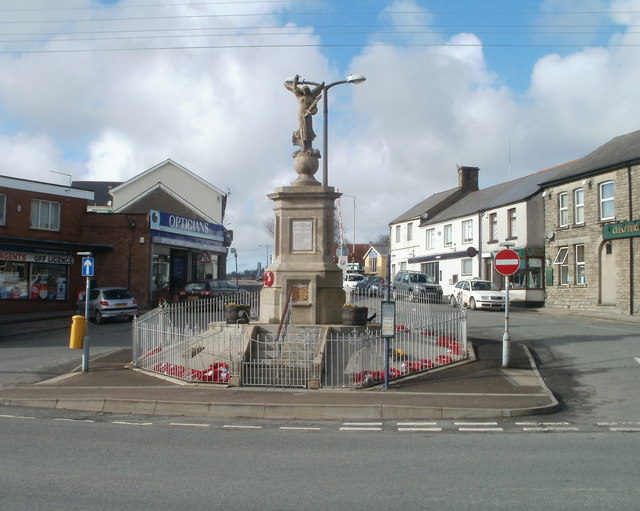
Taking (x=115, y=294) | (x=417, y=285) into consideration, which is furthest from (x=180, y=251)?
(x=417, y=285)

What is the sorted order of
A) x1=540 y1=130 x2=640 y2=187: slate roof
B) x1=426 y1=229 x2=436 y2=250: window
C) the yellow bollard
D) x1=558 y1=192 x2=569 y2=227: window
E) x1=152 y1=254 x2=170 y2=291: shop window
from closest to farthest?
the yellow bollard
x1=540 y1=130 x2=640 y2=187: slate roof
x1=558 y1=192 x2=569 y2=227: window
x1=152 y1=254 x2=170 y2=291: shop window
x1=426 y1=229 x2=436 y2=250: window

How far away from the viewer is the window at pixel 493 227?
40.3 metres

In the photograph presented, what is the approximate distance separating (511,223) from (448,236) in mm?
8655

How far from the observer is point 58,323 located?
2759 cm

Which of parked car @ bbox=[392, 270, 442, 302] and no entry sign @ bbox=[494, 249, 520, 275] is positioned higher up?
no entry sign @ bbox=[494, 249, 520, 275]

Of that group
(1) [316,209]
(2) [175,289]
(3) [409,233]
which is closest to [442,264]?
(3) [409,233]

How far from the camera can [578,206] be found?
3272 cm

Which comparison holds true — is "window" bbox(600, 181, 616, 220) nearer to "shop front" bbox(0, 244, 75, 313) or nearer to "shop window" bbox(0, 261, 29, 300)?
"shop front" bbox(0, 244, 75, 313)

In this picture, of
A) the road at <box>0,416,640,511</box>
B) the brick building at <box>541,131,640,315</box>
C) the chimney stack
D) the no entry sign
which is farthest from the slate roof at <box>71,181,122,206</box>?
the road at <box>0,416,640,511</box>

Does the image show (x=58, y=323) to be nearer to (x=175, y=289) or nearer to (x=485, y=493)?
(x=175, y=289)

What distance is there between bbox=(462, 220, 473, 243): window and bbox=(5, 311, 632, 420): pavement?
29.0 meters

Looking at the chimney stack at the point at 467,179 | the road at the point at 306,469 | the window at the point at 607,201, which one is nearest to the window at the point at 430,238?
the chimney stack at the point at 467,179

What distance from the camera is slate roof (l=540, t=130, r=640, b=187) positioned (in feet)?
95.3

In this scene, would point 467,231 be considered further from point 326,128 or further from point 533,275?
point 326,128
